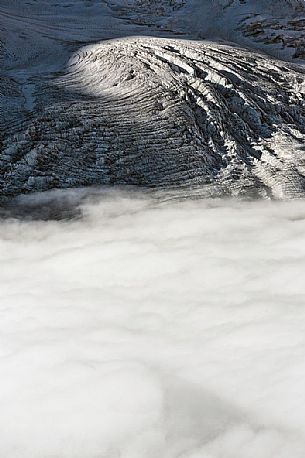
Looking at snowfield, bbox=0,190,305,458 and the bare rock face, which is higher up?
the bare rock face

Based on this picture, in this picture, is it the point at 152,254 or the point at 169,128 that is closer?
the point at 152,254

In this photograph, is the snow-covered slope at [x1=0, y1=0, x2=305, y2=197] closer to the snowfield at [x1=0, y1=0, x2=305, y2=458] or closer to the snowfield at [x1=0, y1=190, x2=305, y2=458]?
the snowfield at [x1=0, y1=0, x2=305, y2=458]

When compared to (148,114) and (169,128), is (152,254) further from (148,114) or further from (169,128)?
(148,114)

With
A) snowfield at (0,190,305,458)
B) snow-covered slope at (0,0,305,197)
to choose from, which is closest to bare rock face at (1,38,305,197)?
snow-covered slope at (0,0,305,197)

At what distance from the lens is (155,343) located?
124cm

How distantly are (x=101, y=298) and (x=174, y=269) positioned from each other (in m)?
0.33

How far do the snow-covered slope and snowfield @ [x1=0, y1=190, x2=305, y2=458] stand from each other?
0.93 meters

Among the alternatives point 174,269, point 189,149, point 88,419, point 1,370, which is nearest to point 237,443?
point 88,419

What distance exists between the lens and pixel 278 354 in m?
1.11

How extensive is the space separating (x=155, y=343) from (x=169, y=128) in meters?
2.59

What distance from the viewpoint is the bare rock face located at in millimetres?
3029

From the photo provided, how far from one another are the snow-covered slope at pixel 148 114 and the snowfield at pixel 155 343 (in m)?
0.93

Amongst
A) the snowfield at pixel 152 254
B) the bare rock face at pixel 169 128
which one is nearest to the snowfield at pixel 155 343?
the snowfield at pixel 152 254

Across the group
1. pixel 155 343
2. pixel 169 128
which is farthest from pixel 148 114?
pixel 155 343
